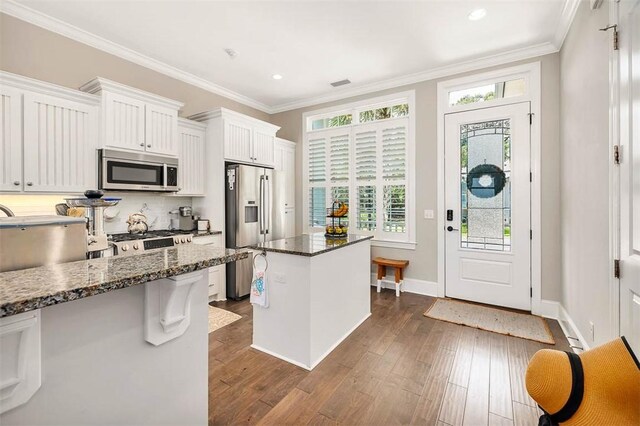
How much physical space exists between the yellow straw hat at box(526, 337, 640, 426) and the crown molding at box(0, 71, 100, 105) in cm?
383

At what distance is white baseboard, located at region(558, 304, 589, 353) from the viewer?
2420mm

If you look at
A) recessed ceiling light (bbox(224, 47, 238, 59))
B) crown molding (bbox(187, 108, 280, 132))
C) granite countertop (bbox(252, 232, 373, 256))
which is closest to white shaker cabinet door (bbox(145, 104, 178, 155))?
crown molding (bbox(187, 108, 280, 132))

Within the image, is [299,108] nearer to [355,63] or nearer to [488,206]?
[355,63]

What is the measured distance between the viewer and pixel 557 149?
3.21 meters

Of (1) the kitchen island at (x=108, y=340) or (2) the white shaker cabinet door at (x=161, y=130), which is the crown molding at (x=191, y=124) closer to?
(2) the white shaker cabinet door at (x=161, y=130)

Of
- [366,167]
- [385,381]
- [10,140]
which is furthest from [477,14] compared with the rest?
[10,140]

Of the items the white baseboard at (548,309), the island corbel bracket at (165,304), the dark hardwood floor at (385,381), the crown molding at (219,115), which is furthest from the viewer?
the crown molding at (219,115)

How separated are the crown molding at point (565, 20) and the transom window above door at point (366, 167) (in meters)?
1.61

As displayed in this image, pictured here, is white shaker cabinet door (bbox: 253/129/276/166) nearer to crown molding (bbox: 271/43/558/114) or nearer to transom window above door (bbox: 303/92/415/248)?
transom window above door (bbox: 303/92/415/248)

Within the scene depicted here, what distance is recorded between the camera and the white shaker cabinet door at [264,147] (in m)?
4.28

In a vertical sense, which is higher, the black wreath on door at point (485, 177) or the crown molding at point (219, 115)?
the crown molding at point (219, 115)

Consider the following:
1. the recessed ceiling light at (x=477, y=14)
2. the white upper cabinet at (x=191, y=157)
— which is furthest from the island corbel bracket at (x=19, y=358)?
the recessed ceiling light at (x=477, y=14)

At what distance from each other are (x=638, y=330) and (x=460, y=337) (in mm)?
1496

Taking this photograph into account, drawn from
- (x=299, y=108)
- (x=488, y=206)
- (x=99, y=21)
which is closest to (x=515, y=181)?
(x=488, y=206)
